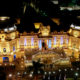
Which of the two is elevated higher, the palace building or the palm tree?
the palace building

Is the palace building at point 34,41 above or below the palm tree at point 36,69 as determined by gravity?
above

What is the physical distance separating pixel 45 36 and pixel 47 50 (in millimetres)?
6890

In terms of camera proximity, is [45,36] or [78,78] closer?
[78,78]

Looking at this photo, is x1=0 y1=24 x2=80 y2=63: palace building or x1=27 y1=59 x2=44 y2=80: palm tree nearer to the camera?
x1=27 y1=59 x2=44 y2=80: palm tree

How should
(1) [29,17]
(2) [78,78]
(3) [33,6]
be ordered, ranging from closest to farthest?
(2) [78,78] < (1) [29,17] < (3) [33,6]

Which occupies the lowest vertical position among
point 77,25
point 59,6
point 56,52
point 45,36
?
point 56,52

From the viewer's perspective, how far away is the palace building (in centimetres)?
8269

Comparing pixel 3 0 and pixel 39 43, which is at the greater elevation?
pixel 3 0

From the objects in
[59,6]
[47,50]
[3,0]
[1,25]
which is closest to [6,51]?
[1,25]

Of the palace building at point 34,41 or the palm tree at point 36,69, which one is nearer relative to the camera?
the palm tree at point 36,69

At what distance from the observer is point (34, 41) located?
88062mm

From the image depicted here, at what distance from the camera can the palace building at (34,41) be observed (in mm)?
82688

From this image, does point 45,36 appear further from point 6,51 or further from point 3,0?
point 3,0

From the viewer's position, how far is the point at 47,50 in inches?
3420
